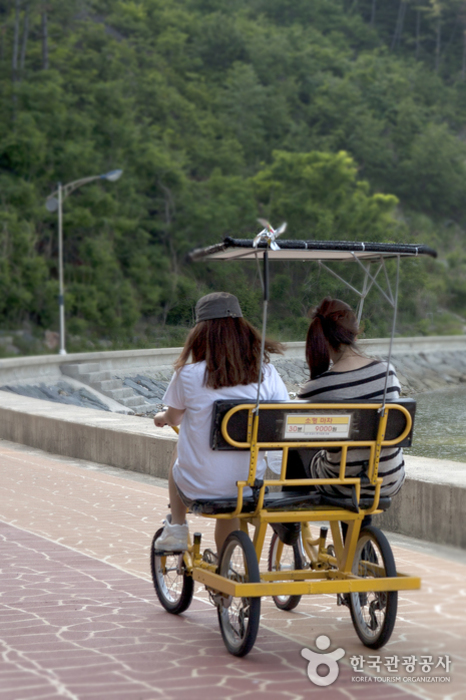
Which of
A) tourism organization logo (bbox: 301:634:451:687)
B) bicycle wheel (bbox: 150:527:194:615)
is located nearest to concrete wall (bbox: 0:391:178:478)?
bicycle wheel (bbox: 150:527:194:615)

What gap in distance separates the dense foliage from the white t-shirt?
17.9 feet

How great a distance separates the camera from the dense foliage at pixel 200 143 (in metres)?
50.0

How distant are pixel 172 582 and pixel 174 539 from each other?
41 centimetres

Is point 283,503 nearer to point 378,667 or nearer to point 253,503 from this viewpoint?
point 253,503

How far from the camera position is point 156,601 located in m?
5.43

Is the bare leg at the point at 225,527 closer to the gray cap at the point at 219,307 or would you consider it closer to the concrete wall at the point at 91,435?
the gray cap at the point at 219,307

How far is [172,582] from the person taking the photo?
16.9 feet

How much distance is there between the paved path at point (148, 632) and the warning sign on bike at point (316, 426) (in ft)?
3.11

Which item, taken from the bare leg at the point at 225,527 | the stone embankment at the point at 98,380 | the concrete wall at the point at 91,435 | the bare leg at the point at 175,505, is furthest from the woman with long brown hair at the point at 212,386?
the stone embankment at the point at 98,380

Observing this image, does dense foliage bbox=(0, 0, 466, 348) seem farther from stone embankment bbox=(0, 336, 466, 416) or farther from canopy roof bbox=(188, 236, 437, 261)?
canopy roof bbox=(188, 236, 437, 261)

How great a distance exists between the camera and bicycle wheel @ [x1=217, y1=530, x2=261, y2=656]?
4168mm

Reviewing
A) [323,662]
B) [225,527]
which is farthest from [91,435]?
[323,662]

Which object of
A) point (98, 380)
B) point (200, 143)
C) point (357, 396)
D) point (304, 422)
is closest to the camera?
point (304, 422)

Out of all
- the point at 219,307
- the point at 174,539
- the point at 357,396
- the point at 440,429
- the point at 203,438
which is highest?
the point at 219,307
